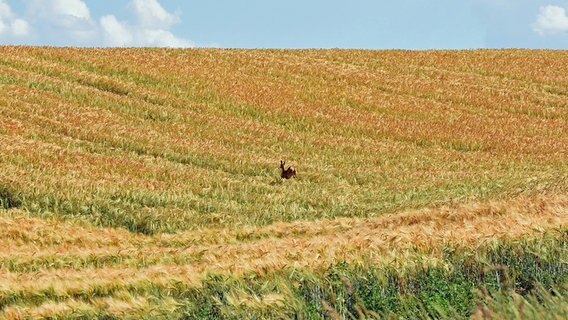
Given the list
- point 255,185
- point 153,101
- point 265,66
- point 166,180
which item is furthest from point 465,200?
point 265,66

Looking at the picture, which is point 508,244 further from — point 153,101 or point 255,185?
point 153,101

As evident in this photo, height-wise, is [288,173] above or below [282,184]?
above

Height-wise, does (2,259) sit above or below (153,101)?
below

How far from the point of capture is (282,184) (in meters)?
27.5

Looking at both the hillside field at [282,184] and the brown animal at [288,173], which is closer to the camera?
the hillside field at [282,184]

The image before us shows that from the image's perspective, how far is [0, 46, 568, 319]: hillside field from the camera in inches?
301

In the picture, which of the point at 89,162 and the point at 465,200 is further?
the point at 89,162

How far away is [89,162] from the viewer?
27000 millimetres

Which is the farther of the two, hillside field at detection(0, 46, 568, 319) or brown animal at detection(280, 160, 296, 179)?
brown animal at detection(280, 160, 296, 179)

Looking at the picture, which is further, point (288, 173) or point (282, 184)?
point (288, 173)

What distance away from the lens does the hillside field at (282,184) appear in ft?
25.1

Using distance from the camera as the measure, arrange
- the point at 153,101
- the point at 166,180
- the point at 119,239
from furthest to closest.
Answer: the point at 153,101
the point at 166,180
the point at 119,239

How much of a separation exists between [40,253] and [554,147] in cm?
2426

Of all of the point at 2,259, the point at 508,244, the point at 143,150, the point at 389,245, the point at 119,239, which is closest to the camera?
the point at 508,244
